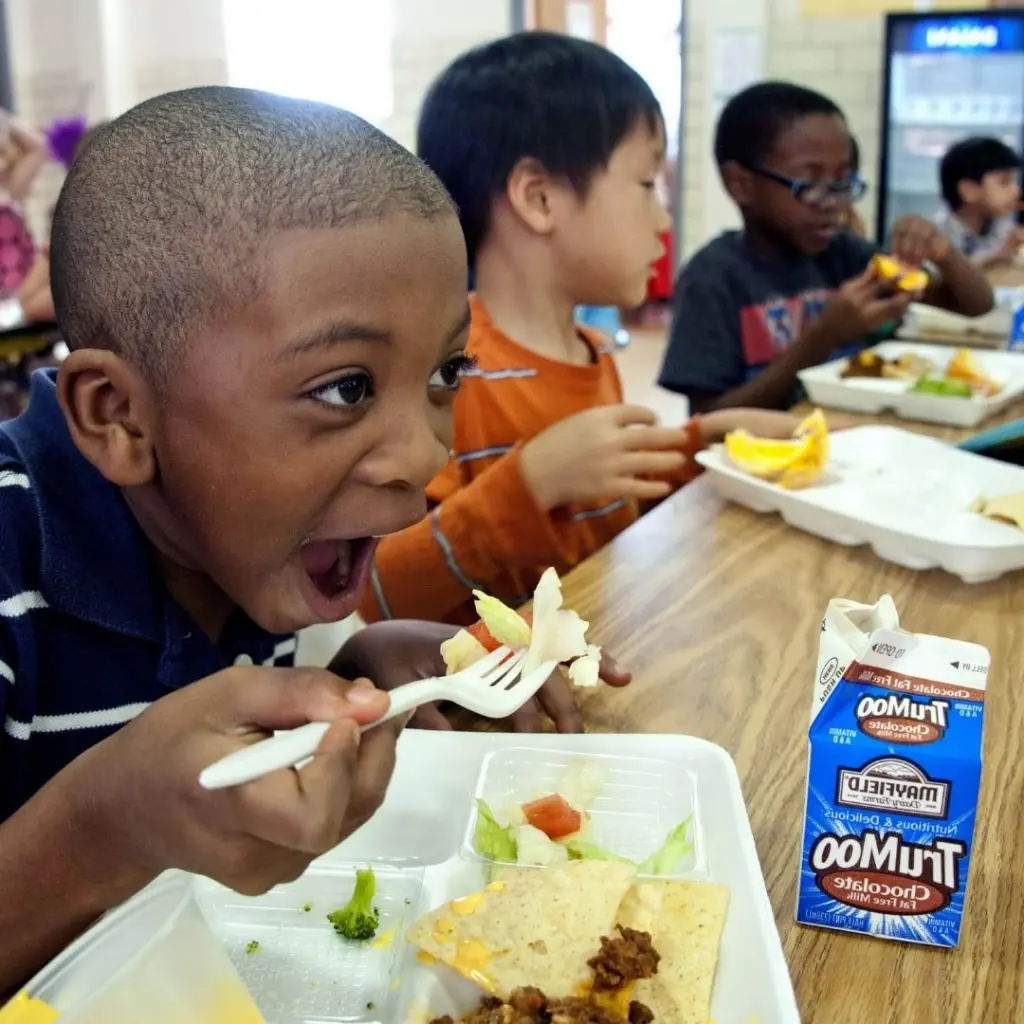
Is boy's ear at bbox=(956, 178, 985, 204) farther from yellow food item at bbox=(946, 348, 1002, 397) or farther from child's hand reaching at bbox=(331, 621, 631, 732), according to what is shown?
child's hand reaching at bbox=(331, 621, 631, 732)

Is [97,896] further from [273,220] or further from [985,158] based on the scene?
[985,158]

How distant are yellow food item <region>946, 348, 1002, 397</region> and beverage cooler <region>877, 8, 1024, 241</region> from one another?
3.73 meters

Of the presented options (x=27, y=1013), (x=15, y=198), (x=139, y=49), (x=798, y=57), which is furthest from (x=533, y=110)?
(x=798, y=57)

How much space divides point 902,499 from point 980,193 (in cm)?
373

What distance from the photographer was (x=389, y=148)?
31.7 inches

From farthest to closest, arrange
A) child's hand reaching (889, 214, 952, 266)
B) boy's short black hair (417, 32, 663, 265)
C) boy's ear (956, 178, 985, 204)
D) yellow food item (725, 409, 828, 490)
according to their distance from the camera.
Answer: boy's ear (956, 178, 985, 204), child's hand reaching (889, 214, 952, 266), boy's short black hair (417, 32, 663, 265), yellow food item (725, 409, 828, 490)

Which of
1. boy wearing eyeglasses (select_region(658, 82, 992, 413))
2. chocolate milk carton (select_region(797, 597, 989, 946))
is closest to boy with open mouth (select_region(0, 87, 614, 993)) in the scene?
chocolate milk carton (select_region(797, 597, 989, 946))

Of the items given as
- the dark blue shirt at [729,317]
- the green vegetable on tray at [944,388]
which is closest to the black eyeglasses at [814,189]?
the dark blue shirt at [729,317]

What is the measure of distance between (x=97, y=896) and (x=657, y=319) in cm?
654

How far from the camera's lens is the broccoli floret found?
2.47ft

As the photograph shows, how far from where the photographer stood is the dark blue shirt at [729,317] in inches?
95.4

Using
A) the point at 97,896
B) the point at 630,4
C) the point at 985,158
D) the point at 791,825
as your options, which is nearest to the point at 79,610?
the point at 97,896

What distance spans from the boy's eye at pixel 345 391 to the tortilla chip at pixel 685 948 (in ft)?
1.23

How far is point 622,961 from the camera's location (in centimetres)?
66
